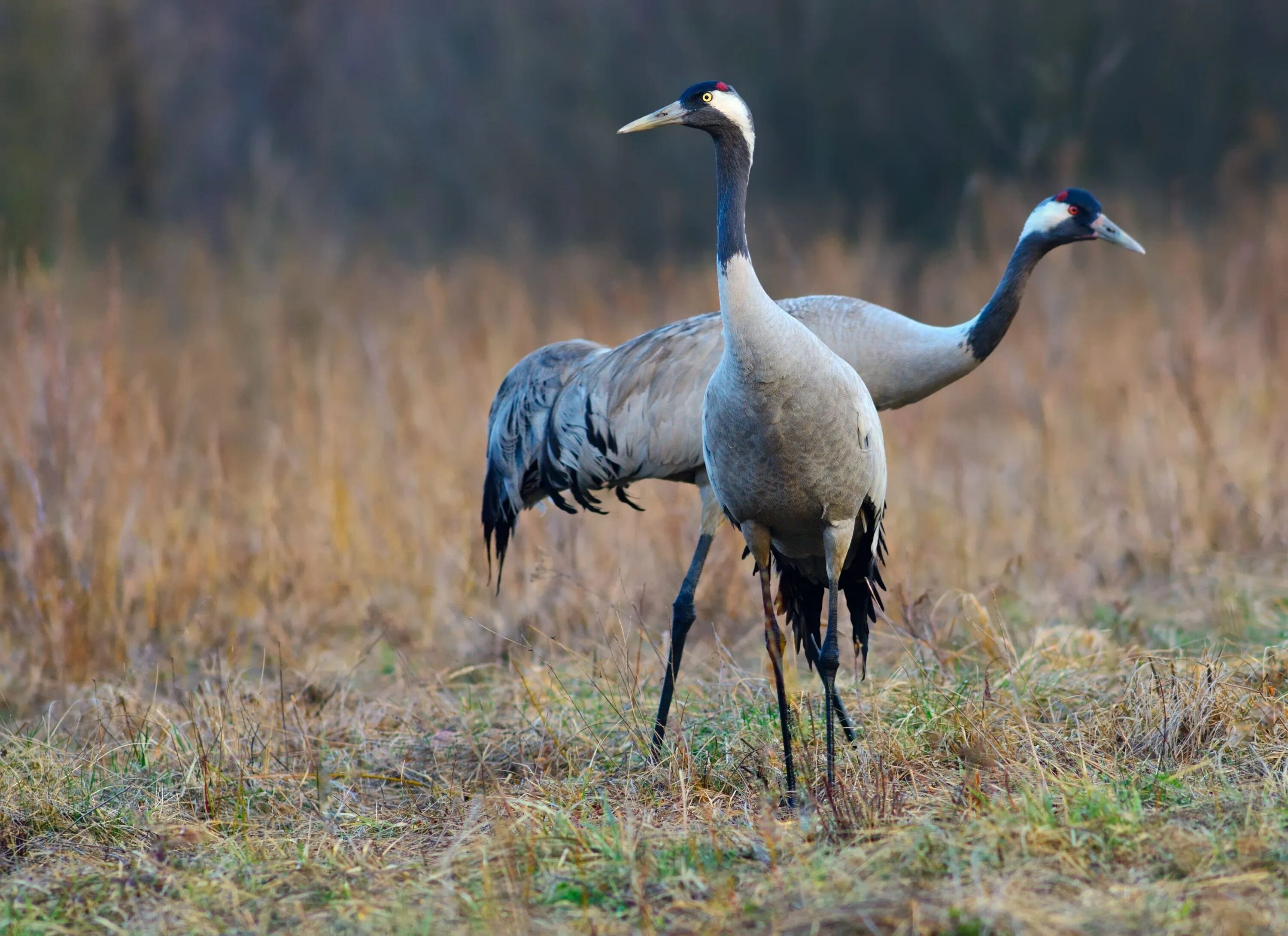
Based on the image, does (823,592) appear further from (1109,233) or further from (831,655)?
(1109,233)

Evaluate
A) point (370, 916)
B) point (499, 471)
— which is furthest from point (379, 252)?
point (370, 916)

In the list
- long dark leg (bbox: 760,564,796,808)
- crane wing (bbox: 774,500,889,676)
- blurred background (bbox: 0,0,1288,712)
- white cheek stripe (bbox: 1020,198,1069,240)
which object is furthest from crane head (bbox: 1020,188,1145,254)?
long dark leg (bbox: 760,564,796,808)

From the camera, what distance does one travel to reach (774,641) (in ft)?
10.2

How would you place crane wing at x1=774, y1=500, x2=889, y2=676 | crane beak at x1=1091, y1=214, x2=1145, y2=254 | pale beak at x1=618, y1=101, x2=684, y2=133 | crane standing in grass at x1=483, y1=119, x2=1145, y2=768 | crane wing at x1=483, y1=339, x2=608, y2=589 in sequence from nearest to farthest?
pale beak at x1=618, y1=101, x2=684, y2=133 → crane wing at x1=774, y1=500, x2=889, y2=676 → crane standing in grass at x1=483, y1=119, x2=1145, y2=768 → crane beak at x1=1091, y1=214, x2=1145, y2=254 → crane wing at x1=483, y1=339, x2=608, y2=589

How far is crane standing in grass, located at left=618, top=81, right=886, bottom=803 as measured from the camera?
2.90 m

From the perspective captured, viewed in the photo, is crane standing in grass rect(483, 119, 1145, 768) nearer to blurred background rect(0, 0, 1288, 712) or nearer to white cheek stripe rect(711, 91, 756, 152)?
blurred background rect(0, 0, 1288, 712)

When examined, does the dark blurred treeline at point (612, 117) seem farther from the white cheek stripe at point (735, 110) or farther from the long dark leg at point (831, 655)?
the long dark leg at point (831, 655)

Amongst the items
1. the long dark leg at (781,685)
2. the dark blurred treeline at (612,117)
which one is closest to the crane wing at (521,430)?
the long dark leg at (781,685)

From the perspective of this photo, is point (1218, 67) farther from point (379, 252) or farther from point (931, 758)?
point (931, 758)

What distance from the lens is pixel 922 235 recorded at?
38.4 ft

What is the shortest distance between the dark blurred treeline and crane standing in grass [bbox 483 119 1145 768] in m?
3.98

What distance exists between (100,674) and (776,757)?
250 centimetres

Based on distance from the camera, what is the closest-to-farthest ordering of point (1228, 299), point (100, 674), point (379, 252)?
point (100, 674), point (1228, 299), point (379, 252)

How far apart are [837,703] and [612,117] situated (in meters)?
10.3
